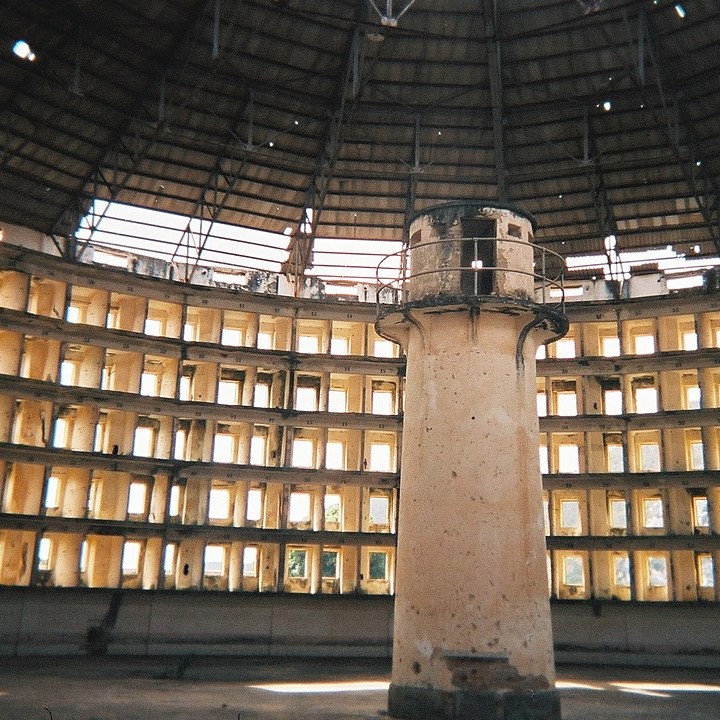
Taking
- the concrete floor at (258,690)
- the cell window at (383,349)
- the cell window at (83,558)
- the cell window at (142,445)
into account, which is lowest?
the concrete floor at (258,690)

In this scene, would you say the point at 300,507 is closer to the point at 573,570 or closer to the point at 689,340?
the point at 573,570

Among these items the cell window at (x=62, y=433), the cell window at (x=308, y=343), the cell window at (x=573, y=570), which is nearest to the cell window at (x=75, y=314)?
the cell window at (x=62, y=433)

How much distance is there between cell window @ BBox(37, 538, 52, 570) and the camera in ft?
102

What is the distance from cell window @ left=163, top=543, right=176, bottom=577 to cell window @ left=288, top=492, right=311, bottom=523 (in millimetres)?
4718

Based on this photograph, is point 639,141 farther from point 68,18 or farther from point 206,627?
point 206,627

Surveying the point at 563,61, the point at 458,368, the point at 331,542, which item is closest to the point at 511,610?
the point at 458,368

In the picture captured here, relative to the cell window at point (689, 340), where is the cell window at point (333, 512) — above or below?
below

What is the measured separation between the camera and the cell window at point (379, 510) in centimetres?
3584

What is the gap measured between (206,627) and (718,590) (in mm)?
18331

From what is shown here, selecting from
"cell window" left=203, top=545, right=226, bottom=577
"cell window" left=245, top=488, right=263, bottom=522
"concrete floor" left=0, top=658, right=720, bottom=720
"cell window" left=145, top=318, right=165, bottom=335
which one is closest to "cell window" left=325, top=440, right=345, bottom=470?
"cell window" left=245, top=488, right=263, bottom=522

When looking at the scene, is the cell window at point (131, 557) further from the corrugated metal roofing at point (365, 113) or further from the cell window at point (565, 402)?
the cell window at point (565, 402)

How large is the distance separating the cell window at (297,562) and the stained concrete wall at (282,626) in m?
3.69

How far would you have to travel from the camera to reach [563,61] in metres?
32.8

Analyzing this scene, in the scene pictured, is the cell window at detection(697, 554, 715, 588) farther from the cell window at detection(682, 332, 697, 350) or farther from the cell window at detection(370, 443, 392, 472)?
the cell window at detection(370, 443, 392, 472)
